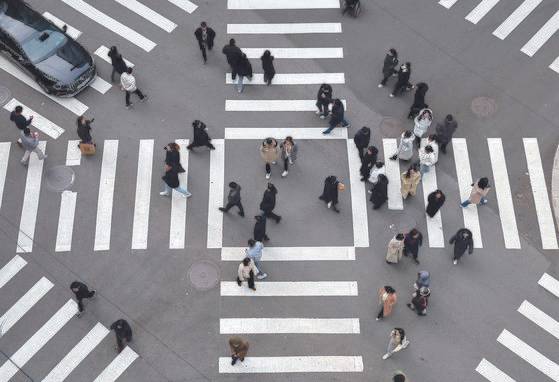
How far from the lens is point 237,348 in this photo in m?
14.8

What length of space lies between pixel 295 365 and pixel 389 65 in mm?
9276

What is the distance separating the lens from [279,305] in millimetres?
16766

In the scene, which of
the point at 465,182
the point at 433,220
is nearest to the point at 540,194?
the point at 465,182

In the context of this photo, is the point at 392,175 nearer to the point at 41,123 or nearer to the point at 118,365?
the point at 118,365

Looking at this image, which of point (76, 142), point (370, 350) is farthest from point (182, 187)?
point (370, 350)

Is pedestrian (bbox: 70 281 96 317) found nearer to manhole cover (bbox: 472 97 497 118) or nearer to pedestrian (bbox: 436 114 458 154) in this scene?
pedestrian (bbox: 436 114 458 154)

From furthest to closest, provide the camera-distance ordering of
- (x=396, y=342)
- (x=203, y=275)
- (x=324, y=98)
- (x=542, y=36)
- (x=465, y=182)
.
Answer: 1. (x=542, y=36)
2. (x=324, y=98)
3. (x=465, y=182)
4. (x=203, y=275)
5. (x=396, y=342)

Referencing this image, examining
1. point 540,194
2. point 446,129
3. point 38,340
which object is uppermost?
point 540,194

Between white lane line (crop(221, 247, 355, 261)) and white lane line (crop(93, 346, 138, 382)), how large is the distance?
3.34m

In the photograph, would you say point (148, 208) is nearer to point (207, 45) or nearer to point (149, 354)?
point (149, 354)

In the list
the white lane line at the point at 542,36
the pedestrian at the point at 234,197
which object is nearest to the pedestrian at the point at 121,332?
the pedestrian at the point at 234,197

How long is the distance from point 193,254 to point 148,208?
1960 millimetres

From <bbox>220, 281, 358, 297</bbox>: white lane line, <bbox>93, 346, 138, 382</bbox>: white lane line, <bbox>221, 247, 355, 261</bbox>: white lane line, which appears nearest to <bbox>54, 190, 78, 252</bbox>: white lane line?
<bbox>93, 346, 138, 382</bbox>: white lane line

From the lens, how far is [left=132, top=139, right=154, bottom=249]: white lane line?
17.8 metres
